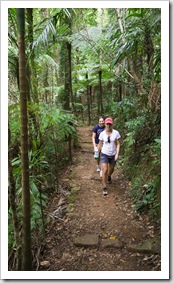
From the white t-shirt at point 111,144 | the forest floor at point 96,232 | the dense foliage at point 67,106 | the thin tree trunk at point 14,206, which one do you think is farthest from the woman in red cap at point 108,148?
the thin tree trunk at point 14,206

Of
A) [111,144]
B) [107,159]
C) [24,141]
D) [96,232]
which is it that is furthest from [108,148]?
[24,141]

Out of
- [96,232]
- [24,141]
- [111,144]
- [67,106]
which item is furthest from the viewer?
[67,106]

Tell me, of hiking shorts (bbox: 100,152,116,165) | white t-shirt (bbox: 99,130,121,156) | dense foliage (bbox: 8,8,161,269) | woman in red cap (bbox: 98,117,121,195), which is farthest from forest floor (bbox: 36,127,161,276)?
white t-shirt (bbox: 99,130,121,156)

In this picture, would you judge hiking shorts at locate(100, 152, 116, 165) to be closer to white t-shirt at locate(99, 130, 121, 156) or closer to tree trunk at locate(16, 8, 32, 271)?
white t-shirt at locate(99, 130, 121, 156)

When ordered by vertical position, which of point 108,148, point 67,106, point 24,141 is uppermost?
point 67,106

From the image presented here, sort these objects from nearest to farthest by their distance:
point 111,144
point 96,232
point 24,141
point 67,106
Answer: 1. point 24,141
2. point 96,232
3. point 111,144
4. point 67,106

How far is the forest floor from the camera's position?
3.18 meters

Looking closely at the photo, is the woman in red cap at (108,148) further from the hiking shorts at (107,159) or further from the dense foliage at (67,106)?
the dense foliage at (67,106)

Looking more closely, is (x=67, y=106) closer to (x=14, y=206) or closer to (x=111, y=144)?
(x=111, y=144)

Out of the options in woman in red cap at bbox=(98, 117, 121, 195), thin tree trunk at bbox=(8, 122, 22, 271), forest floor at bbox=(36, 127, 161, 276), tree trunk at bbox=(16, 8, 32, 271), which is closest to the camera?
tree trunk at bbox=(16, 8, 32, 271)

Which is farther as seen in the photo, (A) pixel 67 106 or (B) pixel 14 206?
(A) pixel 67 106

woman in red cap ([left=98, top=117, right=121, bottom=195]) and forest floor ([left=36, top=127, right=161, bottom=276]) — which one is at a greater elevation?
woman in red cap ([left=98, top=117, right=121, bottom=195])

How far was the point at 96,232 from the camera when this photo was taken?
3.88m

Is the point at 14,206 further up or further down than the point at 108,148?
further down
